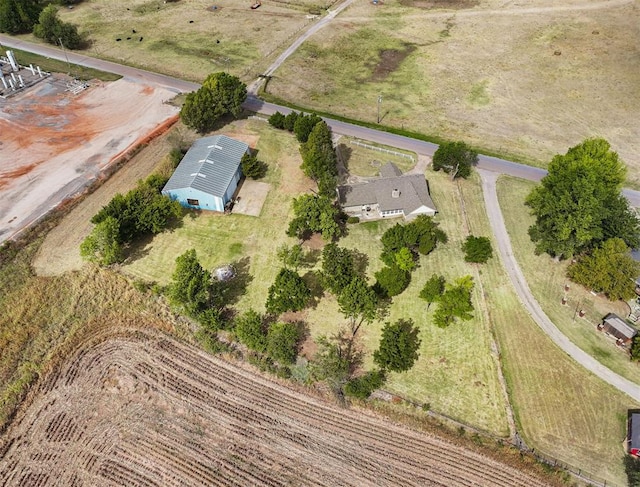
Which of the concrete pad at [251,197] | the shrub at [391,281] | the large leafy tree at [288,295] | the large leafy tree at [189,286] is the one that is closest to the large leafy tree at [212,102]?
the concrete pad at [251,197]

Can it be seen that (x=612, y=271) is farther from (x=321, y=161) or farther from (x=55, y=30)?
(x=55, y=30)

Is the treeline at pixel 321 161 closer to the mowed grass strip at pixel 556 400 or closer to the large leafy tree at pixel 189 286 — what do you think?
the large leafy tree at pixel 189 286

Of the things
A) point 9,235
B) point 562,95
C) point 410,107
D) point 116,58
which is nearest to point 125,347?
point 9,235

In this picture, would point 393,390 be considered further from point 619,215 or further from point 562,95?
point 562,95

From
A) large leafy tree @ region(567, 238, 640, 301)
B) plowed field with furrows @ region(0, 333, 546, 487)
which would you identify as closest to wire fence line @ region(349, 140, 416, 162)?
large leafy tree @ region(567, 238, 640, 301)

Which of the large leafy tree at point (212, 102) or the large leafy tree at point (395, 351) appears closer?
the large leafy tree at point (395, 351)

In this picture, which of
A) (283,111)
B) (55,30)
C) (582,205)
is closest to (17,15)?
(55,30)
